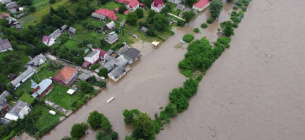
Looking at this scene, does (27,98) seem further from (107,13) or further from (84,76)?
(107,13)

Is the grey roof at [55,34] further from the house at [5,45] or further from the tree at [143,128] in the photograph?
the tree at [143,128]

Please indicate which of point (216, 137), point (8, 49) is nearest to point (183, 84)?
point (216, 137)

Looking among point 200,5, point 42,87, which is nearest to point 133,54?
point 42,87

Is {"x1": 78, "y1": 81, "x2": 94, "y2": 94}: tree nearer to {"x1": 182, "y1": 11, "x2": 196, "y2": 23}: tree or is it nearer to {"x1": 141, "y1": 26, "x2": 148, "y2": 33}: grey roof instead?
{"x1": 141, "y1": 26, "x2": 148, "y2": 33}: grey roof

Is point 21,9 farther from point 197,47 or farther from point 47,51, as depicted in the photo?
point 197,47

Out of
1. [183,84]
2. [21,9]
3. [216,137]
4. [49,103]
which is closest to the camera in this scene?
[216,137]

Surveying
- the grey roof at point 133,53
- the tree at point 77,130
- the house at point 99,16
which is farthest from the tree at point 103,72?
the house at point 99,16
